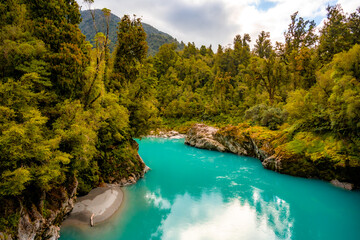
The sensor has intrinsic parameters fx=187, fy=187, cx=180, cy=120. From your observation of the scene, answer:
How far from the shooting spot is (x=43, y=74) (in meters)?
9.54

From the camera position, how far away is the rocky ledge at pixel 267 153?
17.0 m

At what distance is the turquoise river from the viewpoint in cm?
1115

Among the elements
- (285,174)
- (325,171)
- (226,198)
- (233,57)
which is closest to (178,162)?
(226,198)

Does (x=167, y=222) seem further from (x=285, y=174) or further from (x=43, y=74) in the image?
(x=285, y=174)

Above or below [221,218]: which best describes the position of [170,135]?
above

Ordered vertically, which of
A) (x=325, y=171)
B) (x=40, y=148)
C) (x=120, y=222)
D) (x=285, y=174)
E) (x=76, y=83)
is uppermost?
(x=76, y=83)

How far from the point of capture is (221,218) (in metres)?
12.9

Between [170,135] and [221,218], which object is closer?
[221,218]

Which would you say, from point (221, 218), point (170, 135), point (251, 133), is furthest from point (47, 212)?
point (170, 135)

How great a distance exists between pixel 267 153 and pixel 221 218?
13494 mm

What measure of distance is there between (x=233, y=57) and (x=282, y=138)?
49.6 m

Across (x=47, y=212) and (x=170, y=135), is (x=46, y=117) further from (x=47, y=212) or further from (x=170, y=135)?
(x=170, y=135)

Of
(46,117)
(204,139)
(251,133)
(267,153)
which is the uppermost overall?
(46,117)

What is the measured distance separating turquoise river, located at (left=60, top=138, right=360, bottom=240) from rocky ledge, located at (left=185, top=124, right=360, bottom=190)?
936 millimetres
